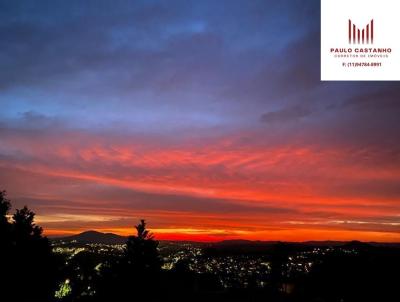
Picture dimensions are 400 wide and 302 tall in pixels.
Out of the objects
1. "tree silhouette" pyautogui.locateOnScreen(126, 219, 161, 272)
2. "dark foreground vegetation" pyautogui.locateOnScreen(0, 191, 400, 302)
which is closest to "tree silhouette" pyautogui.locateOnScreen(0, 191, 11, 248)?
"dark foreground vegetation" pyautogui.locateOnScreen(0, 191, 400, 302)

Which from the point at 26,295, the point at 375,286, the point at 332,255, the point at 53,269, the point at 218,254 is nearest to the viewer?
the point at 375,286

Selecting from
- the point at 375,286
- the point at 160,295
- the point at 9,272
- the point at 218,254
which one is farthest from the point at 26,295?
the point at 218,254

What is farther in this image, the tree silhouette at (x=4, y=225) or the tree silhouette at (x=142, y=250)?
the tree silhouette at (x=142, y=250)

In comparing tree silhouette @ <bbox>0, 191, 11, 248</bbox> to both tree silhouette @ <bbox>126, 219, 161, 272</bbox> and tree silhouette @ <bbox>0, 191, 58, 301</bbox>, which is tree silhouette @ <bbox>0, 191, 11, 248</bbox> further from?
tree silhouette @ <bbox>126, 219, 161, 272</bbox>

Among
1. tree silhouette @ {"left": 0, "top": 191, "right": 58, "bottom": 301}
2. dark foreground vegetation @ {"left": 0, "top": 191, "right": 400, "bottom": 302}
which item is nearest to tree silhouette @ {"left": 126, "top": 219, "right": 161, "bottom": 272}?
dark foreground vegetation @ {"left": 0, "top": 191, "right": 400, "bottom": 302}

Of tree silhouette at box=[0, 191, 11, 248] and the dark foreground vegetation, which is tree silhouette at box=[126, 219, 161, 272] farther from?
tree silhouette at box=[0, 191, 11, 248]

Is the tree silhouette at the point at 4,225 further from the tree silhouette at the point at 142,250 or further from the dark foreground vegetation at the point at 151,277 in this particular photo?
the tree silhouette at the point at 142,250

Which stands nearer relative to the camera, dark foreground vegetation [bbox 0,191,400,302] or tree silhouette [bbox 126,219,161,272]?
dark foreground vegetation [bbox 0,191,400,302]

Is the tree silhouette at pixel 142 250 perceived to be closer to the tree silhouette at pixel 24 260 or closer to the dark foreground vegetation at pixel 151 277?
the dark foreground vegetation at pixel 151 277

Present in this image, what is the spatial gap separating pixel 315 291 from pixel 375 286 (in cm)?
451

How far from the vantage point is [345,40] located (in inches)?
969

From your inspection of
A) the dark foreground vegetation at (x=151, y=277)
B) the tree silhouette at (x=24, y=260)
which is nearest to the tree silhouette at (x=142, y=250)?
the dark foreground vegetation at (x=151, y=277)

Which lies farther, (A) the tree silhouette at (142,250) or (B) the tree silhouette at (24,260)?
(A) the tree silhouette at (142,250)

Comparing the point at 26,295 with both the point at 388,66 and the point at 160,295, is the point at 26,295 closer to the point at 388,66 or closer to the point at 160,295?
the point at 160,295
